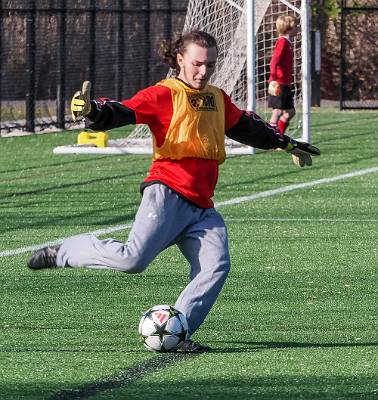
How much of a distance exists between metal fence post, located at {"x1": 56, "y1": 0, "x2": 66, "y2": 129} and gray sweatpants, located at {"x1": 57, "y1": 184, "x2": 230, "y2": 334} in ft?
59.5

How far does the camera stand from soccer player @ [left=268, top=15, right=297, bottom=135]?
21.2m

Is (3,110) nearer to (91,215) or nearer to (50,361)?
(91,215)

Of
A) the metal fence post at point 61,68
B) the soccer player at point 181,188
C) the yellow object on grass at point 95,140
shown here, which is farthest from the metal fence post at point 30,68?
the soccer player at point 181,188

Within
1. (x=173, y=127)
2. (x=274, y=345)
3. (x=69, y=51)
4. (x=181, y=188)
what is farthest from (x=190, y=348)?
(x=69, y=51)

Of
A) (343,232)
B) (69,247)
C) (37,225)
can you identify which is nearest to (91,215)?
(37,225)

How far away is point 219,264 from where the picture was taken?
7.71 metres

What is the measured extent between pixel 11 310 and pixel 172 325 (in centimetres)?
161

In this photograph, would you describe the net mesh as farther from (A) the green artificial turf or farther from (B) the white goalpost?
(A) the green artificial turf

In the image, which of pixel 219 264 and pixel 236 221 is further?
pixel 236 221

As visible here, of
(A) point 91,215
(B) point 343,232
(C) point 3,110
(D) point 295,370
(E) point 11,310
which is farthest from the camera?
(C) point 3,110

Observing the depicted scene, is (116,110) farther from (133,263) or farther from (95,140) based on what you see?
(95,140)

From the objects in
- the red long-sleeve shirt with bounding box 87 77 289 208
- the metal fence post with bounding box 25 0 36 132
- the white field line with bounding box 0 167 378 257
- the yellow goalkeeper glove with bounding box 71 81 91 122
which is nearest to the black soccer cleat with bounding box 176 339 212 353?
the red long-sleeve shirt with bounding box 87 77 289 208

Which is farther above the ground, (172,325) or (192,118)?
(192,118)

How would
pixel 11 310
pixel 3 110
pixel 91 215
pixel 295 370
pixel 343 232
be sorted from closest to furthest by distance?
pixel 295 370 < pixel 11 310 < pixel 343 232 < pixel 91 215 < pixel 3 110
